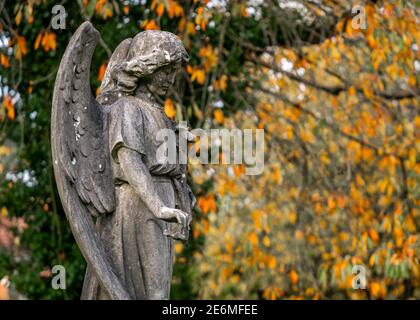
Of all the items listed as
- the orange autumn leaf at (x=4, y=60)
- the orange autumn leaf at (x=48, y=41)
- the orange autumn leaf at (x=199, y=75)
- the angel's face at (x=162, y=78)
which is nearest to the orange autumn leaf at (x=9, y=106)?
the orange autumn leaf at (x=4, y=60)

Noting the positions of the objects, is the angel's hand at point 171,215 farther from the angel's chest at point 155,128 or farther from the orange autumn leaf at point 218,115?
the orange autumn leaf at point 218,115

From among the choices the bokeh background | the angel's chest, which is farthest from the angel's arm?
the bokeh background

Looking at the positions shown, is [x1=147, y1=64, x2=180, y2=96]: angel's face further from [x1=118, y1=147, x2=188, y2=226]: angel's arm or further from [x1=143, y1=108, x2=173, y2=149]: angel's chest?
[x1=118, y1=147, x2=188, y2=226]: angel's arm

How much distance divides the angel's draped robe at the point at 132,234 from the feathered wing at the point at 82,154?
2.6 inches

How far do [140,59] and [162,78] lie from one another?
0.16m

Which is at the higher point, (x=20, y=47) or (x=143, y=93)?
(x=20, y=47)

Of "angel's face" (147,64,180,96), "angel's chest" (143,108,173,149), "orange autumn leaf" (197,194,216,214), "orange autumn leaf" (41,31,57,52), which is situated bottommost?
"angel's chest" (143,108,173,149)

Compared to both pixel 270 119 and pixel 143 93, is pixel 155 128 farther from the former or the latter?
pixel 270 119

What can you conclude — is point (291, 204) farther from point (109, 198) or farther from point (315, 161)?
point (109, 198)

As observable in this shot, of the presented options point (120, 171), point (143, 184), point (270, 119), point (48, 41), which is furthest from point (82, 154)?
point (270, 119)

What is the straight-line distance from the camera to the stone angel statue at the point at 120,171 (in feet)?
15.3

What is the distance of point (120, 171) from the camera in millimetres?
4773

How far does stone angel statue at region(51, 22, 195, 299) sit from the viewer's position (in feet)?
15.3
